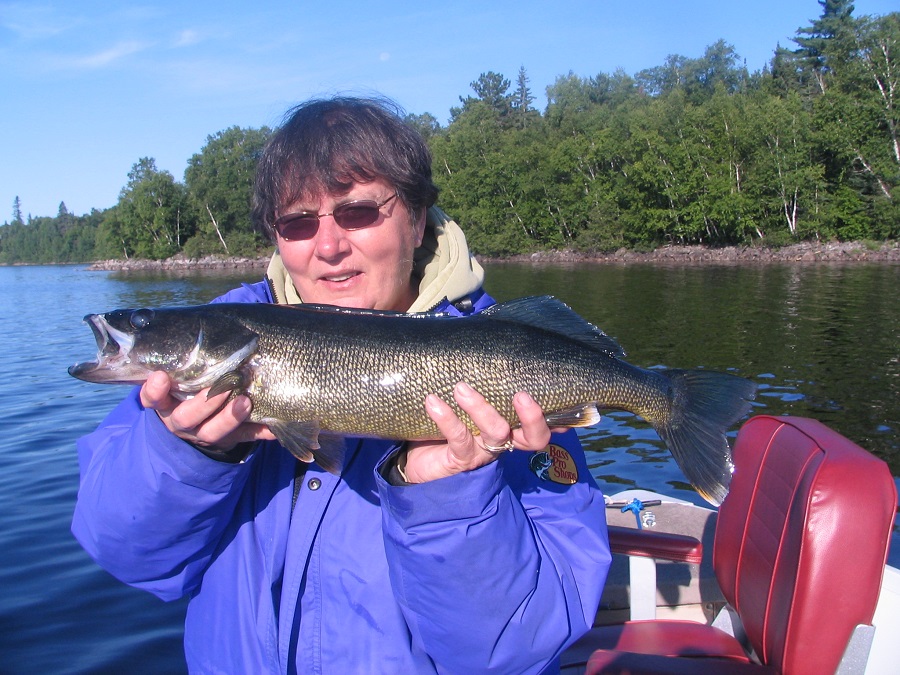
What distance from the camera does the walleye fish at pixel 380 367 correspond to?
275cm

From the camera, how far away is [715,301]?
28.5 metres

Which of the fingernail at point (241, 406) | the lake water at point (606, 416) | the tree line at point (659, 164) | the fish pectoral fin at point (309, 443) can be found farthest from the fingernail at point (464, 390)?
the tree line at point (659, 164)

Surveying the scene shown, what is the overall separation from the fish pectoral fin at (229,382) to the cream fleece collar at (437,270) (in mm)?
511

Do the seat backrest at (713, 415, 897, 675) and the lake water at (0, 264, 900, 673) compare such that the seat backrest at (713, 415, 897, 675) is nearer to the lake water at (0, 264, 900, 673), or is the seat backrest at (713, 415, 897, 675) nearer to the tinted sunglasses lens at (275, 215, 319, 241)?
the lake water at (0, 264, 900, 673)

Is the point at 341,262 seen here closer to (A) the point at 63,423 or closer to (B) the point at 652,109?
(A) the point at 63,423

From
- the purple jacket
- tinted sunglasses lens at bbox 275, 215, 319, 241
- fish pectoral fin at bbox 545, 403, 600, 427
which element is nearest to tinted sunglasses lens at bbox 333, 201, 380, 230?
tinted sunglasses lens at bbox 275, 215, 319, 241

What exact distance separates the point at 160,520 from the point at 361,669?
85 cm

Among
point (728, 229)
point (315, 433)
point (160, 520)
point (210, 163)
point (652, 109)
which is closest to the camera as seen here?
point (160, 520)

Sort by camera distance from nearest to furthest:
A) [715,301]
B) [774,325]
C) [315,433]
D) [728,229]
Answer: [315,433]
[774,325]
[715,301]
[728,229]

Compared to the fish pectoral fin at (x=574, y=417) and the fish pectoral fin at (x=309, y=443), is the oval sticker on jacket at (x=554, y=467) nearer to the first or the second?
the fish pectoral fin at (x=574, y=417)

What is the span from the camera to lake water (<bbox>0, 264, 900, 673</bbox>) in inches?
247

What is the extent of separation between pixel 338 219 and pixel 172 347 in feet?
2.83

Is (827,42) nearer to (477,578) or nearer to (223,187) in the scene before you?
(223,187)

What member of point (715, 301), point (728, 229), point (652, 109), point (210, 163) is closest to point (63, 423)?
point (715, 301)
